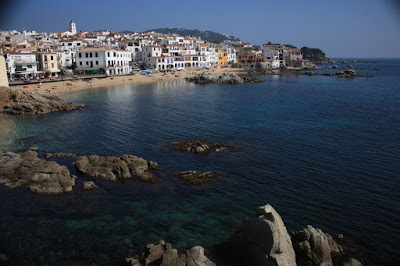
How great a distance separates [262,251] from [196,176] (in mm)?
13293

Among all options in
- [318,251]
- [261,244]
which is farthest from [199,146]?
[261,244]

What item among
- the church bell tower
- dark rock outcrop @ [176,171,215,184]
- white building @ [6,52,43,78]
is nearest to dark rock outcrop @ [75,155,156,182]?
dark rock outcrop @ [176,171,215,184]

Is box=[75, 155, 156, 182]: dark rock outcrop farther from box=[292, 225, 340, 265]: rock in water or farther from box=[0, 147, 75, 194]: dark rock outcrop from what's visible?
box=[292, 225, 340, 265]: rock in water

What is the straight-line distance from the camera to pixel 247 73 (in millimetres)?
141500

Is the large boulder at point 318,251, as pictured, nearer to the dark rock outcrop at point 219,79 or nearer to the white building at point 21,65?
the white building at point 21,65

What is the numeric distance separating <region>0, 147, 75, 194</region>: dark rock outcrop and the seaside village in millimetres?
35779

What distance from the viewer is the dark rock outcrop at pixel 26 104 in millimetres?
51125

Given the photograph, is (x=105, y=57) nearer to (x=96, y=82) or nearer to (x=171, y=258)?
(x=96, y=82)

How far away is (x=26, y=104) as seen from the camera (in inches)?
2028

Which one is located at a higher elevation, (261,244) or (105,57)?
(105,57)

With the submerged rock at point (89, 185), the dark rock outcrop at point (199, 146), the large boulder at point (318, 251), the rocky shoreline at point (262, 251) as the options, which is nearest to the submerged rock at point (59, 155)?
the submerged rock at point (89, 185)

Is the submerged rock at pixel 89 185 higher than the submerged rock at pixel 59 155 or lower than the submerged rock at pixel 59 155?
lower

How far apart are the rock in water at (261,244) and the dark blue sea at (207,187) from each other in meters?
2.98

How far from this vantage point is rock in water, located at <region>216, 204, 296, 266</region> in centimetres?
1311
